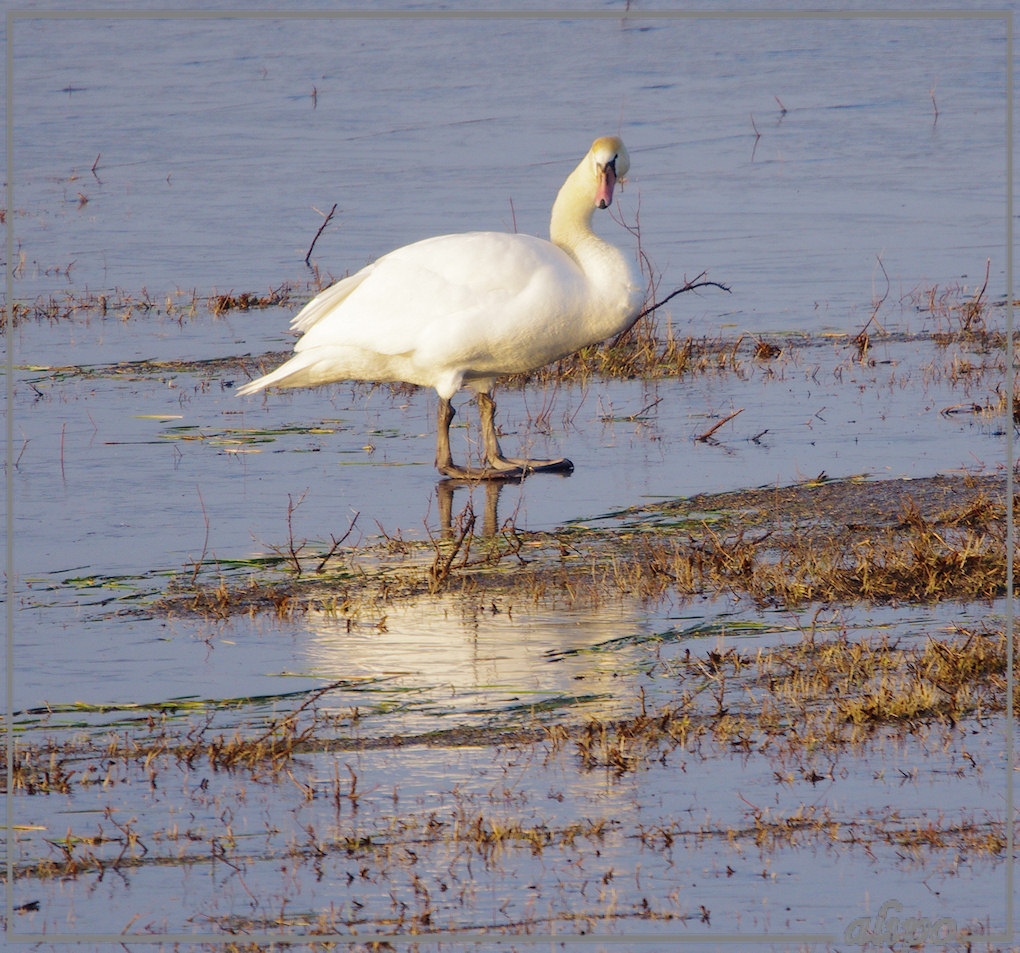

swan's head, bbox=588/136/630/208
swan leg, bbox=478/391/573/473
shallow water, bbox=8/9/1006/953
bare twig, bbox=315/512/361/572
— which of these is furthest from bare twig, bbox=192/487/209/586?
swan's head, bbox=588/136/630/208

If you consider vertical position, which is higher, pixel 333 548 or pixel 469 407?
pixel 469 407

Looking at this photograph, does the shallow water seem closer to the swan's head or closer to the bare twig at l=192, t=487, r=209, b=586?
the bare twig at l=192, t=487, r=209, b=586

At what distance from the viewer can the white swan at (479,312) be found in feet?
26.9

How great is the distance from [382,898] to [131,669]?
196 centimetres

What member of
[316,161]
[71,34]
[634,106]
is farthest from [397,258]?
[71,34]

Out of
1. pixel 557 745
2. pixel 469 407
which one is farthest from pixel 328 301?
pixel 557 745

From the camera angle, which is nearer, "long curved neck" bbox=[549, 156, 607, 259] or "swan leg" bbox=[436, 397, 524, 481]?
"swan leg" bbox=[436, 397, 524, 481]

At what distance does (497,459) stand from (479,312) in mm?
759

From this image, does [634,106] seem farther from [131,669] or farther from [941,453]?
[131,669]

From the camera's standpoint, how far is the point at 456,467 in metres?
8.52

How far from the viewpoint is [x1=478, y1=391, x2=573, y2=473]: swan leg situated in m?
8.45

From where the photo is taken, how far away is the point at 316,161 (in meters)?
19.6

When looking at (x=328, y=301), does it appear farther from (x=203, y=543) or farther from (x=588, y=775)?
(x=588, y=775)

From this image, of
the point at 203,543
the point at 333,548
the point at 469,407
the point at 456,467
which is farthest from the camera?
the point at 469,407
